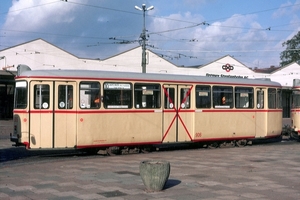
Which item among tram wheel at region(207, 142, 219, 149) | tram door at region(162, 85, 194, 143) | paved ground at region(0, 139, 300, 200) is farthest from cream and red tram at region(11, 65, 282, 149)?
paved ground at region(0, 139, 300, 200)

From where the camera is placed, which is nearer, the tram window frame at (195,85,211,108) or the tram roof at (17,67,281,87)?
the tram roof at (17,67,281,87)

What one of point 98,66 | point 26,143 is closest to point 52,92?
point 26,143

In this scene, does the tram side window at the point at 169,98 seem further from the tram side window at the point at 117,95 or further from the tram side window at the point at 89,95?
the tram side window at the point at 89,95

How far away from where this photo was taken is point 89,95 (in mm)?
16938

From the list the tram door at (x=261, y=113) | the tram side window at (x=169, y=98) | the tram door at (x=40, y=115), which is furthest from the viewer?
the tram door at (x=261, y=113)

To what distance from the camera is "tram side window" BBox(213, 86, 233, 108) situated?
806 inches

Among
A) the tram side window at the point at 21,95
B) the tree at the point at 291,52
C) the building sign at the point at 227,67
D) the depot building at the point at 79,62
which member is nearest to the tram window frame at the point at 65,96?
the tram side window at the point at 21,95

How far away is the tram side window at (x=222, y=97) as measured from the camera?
67.2 feet

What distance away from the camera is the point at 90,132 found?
1694cm

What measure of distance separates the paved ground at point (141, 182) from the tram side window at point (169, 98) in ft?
7.09

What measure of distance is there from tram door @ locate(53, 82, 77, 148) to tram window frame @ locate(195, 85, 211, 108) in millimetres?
5698

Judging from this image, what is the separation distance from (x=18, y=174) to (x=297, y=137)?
60.1ft

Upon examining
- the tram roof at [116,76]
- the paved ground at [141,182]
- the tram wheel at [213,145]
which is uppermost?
the tram roof at [116,76]

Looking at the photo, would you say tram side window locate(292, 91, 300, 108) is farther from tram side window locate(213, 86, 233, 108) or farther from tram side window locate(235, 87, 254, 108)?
tram side window locate(213, 86, 233, 108)
